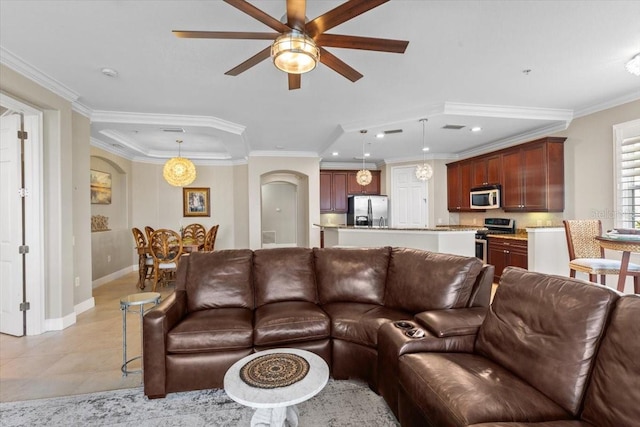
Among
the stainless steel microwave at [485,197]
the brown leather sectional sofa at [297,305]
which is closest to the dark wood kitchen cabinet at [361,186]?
the stainless steel microwave at [485,197]

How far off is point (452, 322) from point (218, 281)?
1.92 meters

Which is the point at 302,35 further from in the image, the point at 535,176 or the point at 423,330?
the point at 535,176

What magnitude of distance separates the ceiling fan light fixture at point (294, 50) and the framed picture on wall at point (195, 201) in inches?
242

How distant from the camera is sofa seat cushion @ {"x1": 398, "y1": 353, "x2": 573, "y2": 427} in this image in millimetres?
1253

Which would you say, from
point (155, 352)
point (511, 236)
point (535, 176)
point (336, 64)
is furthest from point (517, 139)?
point (155, 352)

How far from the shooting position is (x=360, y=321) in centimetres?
231

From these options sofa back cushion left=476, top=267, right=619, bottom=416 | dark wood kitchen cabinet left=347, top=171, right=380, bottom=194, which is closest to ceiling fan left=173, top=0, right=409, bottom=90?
sofa back cushion left=476, top=267, right=619, bottom=416

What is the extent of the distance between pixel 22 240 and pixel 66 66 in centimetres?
189

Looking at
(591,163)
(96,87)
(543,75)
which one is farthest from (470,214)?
(96,87)

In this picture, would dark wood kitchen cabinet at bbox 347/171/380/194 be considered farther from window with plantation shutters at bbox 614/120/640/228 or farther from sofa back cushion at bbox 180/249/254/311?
sofa back cushion at bbox 180/249/254/311

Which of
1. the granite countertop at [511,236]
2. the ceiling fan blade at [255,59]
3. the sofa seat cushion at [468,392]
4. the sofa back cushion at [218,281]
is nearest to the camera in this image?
the sofa seat cushion at [468,392]

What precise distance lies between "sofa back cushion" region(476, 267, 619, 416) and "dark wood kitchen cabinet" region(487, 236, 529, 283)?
129 inches

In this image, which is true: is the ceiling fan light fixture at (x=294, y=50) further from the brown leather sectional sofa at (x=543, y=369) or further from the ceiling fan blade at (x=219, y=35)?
the brown leather sectional sofa at (x=543, y=369)

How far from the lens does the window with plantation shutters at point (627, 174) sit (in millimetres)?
3604
